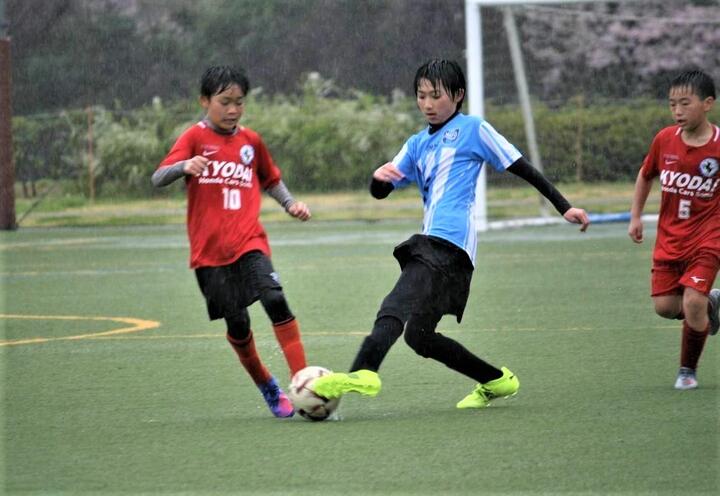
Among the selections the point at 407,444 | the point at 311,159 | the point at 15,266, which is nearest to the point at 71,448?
the point at 407,444

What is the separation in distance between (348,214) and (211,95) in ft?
63.0

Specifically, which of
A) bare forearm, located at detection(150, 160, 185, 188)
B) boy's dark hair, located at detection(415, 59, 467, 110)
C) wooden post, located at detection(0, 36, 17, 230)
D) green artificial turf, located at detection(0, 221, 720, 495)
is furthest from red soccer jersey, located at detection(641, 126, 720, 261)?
wooden post, located at detection(0, 36, 17, 230)

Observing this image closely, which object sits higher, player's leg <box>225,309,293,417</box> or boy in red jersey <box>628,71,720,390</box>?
boy in red jersey <box>628,71,720,390</box>

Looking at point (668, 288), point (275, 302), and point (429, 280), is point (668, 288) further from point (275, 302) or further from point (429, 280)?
point (275, 302)

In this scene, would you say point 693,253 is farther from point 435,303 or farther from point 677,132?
point 435,303

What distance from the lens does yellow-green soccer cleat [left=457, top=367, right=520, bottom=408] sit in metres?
7.15

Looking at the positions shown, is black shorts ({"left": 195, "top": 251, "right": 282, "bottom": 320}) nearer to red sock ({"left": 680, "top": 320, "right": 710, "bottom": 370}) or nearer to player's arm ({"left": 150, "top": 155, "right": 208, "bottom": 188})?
player's arm ({"left": 150, "top": 155, "right": 208, "bottom": 188})

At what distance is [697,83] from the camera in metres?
7.62

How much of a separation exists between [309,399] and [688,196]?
2.33 metres

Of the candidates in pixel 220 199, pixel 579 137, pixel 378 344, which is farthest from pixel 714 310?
pixel 579 137

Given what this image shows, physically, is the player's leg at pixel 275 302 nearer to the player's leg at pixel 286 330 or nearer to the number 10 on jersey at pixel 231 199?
the player's leg at pixel 286 330

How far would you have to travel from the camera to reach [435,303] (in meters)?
6.98

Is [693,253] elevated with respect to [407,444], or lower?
elevated

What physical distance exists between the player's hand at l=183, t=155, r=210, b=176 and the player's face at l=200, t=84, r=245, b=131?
324 millimetres
